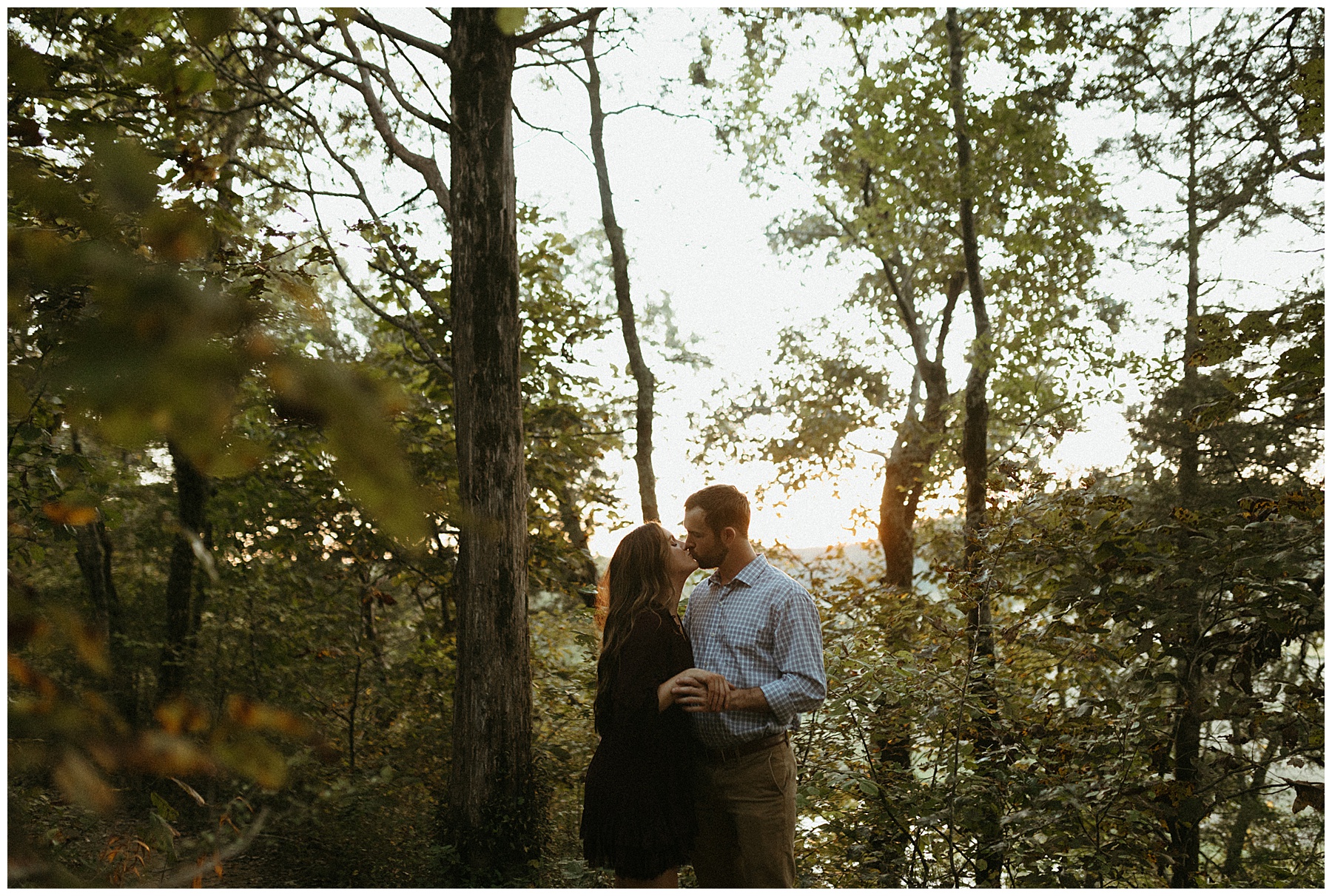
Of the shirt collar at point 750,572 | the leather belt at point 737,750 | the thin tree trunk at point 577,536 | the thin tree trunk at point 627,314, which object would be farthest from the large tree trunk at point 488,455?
the thin tree trunk at point 627,314

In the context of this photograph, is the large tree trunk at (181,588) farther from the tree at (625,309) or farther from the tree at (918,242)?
the tree at (918,242)

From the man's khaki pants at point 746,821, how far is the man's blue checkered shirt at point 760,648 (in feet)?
0.33

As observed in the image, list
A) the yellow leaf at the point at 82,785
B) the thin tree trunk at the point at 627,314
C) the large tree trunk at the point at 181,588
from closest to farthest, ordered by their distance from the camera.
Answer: the yellow leaf at the point at 82,785
the large tree trunk at the point at 181,588
the thin tree trunk at the point at 627,314

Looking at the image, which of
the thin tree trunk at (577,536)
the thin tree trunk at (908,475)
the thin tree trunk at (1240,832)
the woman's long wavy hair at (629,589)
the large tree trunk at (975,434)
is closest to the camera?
the woman's long wavy hair at (629,589)

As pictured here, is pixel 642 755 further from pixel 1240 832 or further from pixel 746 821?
pixel 1240 832

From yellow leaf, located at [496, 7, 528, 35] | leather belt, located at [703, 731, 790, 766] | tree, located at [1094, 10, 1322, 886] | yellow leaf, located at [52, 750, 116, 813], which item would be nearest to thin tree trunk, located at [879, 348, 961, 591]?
tree, located at [1094, 10, 1322, 886]

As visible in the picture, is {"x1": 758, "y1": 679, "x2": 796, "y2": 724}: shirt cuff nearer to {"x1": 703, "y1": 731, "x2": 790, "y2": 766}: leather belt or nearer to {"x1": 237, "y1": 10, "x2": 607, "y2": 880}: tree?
{"x1": 703, "y1": 731, "x2": 790, "y2": 766}: leather belt

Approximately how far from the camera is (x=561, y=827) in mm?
5656

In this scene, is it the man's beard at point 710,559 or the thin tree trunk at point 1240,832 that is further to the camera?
the thin tree trunk at point 1240,832

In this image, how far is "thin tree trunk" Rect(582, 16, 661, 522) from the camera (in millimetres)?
10164

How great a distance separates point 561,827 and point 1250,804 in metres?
5.94

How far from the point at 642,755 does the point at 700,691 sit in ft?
0.84

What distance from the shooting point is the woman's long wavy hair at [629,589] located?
2723 mm

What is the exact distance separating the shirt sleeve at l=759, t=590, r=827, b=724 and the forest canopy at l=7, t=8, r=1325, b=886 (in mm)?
826
